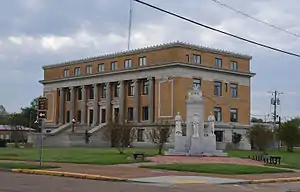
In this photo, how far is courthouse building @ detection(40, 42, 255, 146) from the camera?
85938mm

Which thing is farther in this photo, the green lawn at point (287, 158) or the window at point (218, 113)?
the window at point (218, 113)

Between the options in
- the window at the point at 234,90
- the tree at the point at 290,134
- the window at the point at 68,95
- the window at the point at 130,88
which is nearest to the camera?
the tree at the point at 290,134

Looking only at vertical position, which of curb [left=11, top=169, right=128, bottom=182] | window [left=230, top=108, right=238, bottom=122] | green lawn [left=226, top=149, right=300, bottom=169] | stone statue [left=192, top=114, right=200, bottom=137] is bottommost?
green lawn [left=226, top=149, right=300, bottom=169]

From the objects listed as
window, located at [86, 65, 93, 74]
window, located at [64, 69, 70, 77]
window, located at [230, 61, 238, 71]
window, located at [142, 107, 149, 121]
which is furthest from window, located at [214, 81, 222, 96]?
window, located at [64, 69, 70, 77]

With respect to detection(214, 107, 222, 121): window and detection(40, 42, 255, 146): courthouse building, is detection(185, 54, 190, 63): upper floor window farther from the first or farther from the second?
detection(214, 107, 222, 121): window

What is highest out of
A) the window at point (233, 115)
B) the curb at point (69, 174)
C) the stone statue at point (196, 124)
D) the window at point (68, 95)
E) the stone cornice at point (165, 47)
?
the stone cornice at point (165, 47)

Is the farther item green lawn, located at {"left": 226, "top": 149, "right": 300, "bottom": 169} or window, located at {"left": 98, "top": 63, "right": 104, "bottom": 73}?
window, located at {"left": 98, "top": 63, "right": 104, "bottom": 73}

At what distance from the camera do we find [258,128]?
72.4 m

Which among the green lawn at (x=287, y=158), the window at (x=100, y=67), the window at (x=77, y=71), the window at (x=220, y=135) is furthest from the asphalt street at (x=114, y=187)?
the window at (x=77, y=71)

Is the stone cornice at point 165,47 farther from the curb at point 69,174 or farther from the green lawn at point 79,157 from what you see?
the curb at point 69,174

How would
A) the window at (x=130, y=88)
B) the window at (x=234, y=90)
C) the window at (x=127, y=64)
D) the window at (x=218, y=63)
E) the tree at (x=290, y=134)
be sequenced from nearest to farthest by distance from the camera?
1. the tree at (x=290, y=134)
2. the window at (x=218, y=63)
3. the window at (x=234, y=90)
4. the window at (x=127, y=64)
5. the window at (x=130, y=88)

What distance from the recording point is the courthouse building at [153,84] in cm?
8594

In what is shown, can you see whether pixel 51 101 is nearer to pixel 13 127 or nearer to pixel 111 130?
pixel 13 127

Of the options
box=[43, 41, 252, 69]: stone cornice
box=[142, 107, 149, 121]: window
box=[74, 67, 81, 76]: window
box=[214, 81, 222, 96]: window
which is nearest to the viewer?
box=[43, 41, 252, 69]: stone cornice
